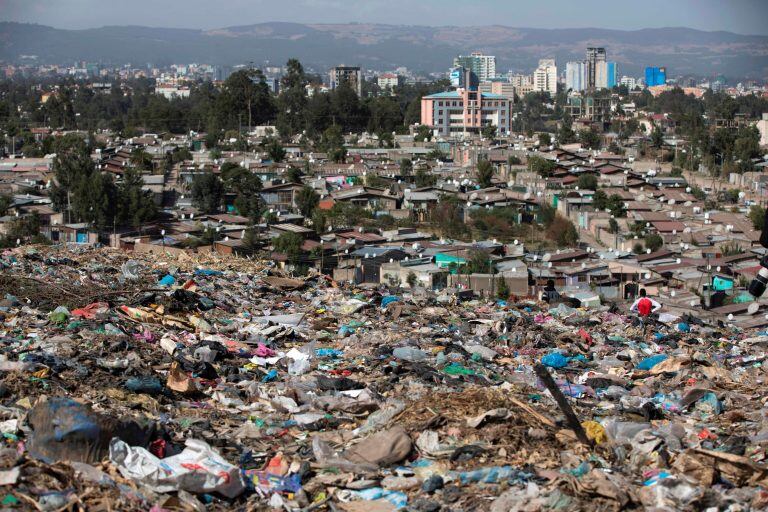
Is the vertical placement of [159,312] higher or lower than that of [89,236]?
higher

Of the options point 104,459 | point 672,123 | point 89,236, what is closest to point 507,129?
point 672,123

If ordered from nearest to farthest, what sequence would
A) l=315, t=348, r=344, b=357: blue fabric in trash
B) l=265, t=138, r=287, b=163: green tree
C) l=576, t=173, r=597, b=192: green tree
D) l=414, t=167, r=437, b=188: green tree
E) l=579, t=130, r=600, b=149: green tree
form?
l=315, t=348, r=344, b=357: blue fabric in trash, l=576, t=173, r=597, b=192: green tree, l=414, t=167, r=437, b=188: green tree, l=265, t=138, r=287, b=163: green tree, l=579, t=130, r=600, b=149: green tree

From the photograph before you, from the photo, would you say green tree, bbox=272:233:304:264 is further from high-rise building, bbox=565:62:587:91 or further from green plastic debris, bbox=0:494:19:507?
high-rise building, bbox=565:62:587:91

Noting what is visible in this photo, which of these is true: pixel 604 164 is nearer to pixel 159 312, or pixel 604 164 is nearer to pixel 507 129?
pixel 507 129

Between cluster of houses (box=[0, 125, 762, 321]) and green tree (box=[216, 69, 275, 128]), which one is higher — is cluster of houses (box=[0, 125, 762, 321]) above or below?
below

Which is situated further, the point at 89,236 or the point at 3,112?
the point at 3,112

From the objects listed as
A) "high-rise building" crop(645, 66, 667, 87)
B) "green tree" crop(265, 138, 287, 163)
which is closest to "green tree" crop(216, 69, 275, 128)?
"green tree" crop(265, 138, 287, 163)

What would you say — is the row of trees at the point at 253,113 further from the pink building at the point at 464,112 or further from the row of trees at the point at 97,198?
the row of trees at the point at 97,198

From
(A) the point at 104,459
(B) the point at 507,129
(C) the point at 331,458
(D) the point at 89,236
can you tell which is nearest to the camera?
(A) the point at 104,459

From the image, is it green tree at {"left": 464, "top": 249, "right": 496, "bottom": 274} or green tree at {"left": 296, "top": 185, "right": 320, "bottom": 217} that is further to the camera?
green tree at {"left": 296, "top": 185, "right": 320, "bottom": 217}
